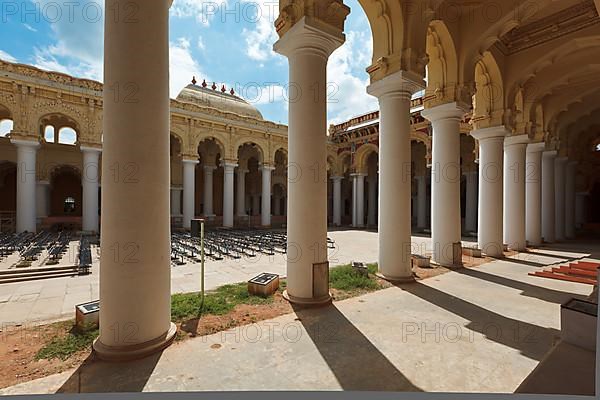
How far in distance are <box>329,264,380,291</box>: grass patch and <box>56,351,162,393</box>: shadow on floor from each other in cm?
381

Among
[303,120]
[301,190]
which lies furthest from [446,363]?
[303,120]

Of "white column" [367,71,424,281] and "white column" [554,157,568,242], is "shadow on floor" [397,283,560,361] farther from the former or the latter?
"white column" [554,157,568,242]

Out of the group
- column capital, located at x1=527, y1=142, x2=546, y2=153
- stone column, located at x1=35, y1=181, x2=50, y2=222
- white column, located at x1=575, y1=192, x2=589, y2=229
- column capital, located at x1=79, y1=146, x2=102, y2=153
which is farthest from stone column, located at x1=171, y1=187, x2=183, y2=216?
white column, located at x1=575, y1=192, x2=589, y2=229

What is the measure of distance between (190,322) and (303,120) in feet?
12.3

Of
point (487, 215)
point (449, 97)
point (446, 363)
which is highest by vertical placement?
point (449, 97)

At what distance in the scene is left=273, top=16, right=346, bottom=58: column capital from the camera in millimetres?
4754

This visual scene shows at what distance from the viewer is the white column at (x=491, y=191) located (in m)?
9.59

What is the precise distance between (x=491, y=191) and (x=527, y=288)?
14.3 ft

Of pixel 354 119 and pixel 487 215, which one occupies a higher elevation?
pixel 354 119

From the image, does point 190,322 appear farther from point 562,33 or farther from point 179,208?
point 179,208

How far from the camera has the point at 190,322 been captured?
4.17 m

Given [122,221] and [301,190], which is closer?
[122,221]

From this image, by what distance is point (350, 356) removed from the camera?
3262 millimetres

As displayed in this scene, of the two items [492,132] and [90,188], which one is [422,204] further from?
[90,188]
